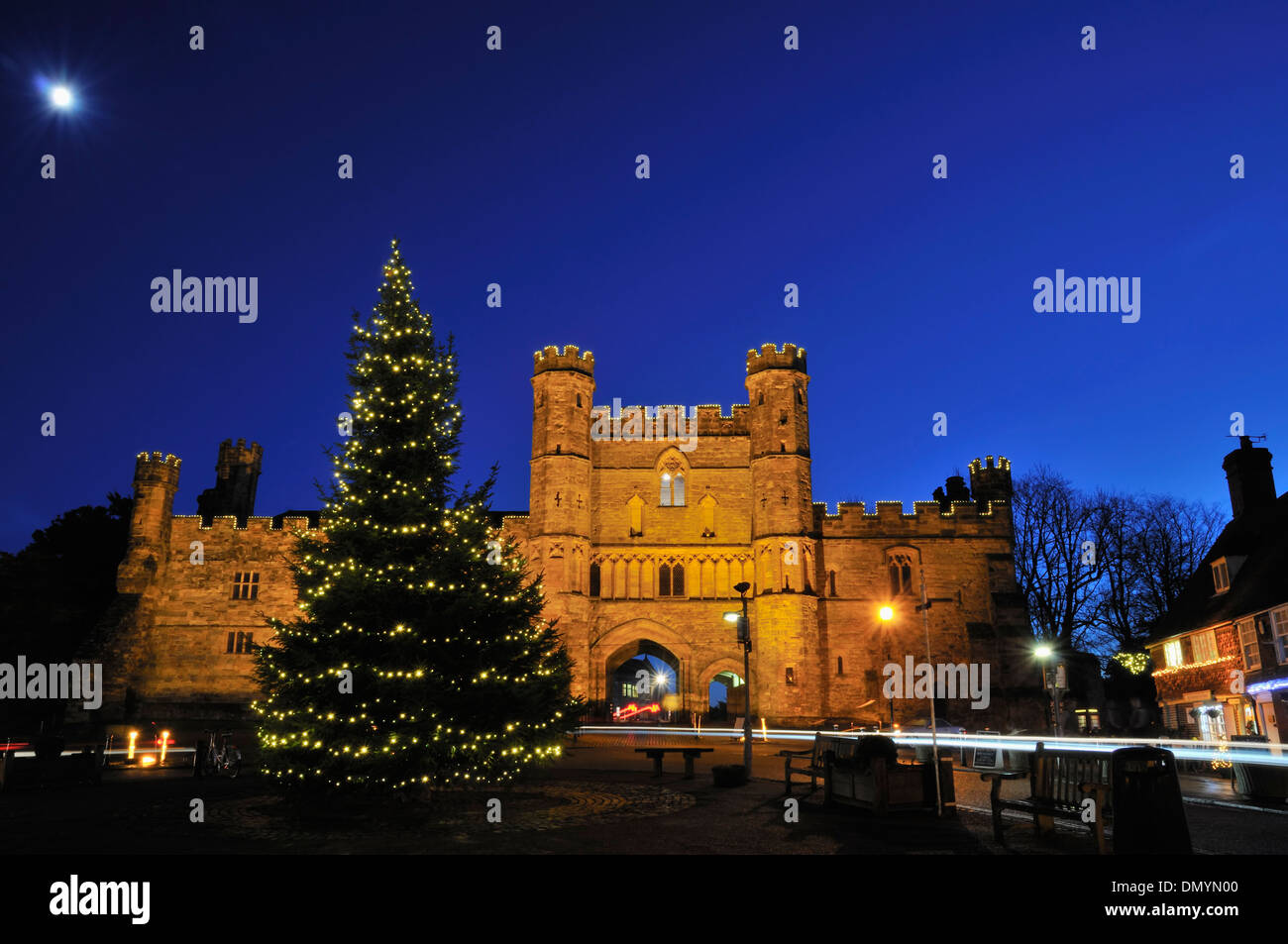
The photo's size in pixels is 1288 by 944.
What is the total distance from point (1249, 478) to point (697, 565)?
20713 mm

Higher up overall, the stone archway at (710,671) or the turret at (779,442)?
the turret at (779,442)

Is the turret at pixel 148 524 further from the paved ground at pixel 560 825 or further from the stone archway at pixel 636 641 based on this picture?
the paved ground at pixel 560 825

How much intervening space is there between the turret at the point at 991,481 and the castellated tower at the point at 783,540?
26.4 ft

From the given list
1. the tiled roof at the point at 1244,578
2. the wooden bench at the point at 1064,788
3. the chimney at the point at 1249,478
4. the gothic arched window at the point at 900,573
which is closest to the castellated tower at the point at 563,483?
the gothic arched window at the point at 900,573

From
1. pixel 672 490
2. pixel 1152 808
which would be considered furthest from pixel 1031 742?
pixel 672 490

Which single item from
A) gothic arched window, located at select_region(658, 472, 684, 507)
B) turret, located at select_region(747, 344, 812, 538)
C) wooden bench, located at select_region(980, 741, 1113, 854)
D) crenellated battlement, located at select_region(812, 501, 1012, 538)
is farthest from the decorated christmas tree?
crenellated battlement, located at select_region(812, 501, 1012, 538)

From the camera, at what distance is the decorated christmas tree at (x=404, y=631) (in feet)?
39.7

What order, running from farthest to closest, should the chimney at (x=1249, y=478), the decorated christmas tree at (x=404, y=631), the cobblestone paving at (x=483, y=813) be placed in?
the chimney at (x=1249, y=478), the decorated christmas tree at (x=404, y=631), the cobblestone paving at (x=483, y=813)

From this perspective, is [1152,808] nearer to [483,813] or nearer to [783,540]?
[483,813]

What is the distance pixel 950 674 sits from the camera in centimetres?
3603

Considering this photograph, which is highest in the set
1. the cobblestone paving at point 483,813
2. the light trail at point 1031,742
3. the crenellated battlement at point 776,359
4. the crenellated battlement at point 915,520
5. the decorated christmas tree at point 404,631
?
the crenellated battlement at point 776,359
